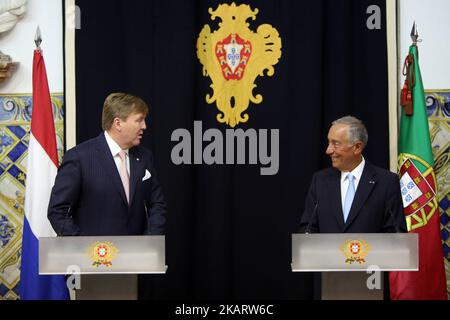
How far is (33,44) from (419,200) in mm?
2521

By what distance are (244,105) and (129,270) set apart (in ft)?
5.69

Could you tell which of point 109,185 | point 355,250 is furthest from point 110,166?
point 355,250

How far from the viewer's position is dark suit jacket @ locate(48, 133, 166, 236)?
2.94 metres

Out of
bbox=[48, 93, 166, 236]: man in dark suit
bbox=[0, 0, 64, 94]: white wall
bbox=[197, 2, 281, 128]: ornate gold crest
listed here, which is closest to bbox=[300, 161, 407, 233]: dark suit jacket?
bbox=[48, 93, 166, 236]: man in dark suit

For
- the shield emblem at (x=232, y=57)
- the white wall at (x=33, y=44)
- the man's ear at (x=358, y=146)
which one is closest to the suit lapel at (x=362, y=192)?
the man's ear at (x=358, y=146)

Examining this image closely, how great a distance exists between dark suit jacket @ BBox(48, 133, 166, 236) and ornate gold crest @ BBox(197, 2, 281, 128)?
1150mm

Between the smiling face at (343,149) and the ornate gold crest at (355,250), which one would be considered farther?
the smiling face at (343,149)

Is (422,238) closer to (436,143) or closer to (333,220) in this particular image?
(436,143)

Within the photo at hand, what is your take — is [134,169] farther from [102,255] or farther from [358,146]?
[358,146]

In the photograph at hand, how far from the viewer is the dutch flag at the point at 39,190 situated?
3727mm

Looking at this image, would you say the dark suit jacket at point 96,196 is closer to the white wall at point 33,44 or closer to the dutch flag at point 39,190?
the dutch flag at point 39,190

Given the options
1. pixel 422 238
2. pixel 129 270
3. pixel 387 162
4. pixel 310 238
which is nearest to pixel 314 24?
pixel 387 162

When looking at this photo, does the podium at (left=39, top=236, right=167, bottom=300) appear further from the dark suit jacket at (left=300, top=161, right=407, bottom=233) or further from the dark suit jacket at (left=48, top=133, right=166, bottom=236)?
the dark suit jacket at (left=300, top=161, right=407, bottom=233)

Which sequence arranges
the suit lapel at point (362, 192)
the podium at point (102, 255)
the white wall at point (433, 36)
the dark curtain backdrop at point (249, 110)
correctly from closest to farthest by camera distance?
the podium at point (102, 255)
the suit lapel at point (362, 192)
the dark curtain backdrop at point (249, 110)
the white wall at point (433, 36)
